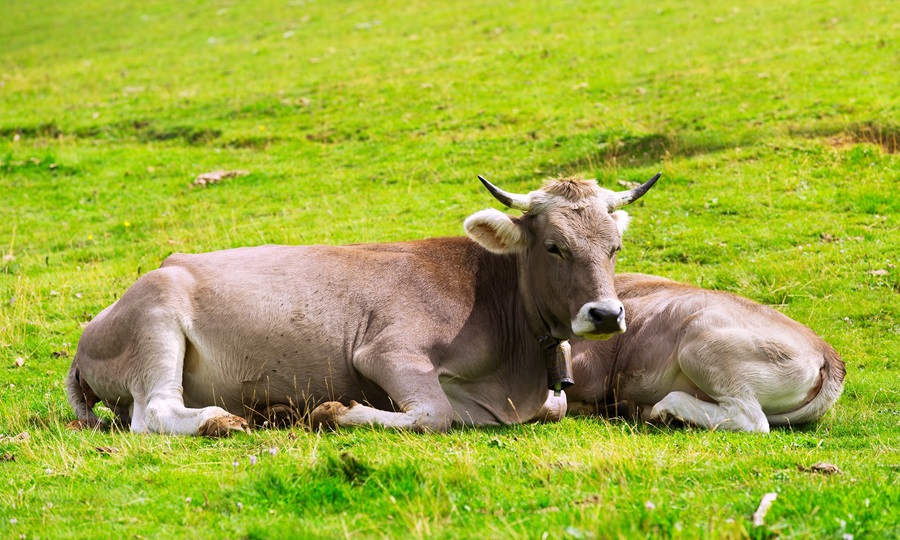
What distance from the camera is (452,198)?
18.6 metres

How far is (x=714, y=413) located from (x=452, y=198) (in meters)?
10.0

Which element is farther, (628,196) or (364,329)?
(628,196)

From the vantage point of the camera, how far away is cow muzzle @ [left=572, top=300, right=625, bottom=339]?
8.40 meters

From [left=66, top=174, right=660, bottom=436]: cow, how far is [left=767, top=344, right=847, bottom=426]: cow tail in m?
2.19

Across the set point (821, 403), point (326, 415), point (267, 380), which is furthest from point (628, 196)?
point (267, 380)

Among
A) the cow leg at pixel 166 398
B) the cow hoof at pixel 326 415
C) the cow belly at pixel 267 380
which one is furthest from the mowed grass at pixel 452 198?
the cow belly at pixel 267 380

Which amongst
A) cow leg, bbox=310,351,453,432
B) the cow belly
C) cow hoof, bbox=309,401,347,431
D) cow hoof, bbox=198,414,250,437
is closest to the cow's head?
cow leg, bbox=310,351,453,432

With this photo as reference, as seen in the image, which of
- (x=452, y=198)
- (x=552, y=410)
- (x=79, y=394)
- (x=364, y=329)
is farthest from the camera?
(x=452, y=198)

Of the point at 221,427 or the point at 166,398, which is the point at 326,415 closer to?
the point at 221,427

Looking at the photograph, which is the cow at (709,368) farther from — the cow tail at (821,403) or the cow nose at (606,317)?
the cow nose at (606,317)

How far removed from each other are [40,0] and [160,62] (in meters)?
20.8

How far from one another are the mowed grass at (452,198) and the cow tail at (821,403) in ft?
0.74

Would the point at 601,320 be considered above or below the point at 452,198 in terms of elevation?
above

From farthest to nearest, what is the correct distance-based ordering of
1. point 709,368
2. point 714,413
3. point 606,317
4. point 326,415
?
point 709,368 → point 714,413 → point 326,415 → point 606,317
